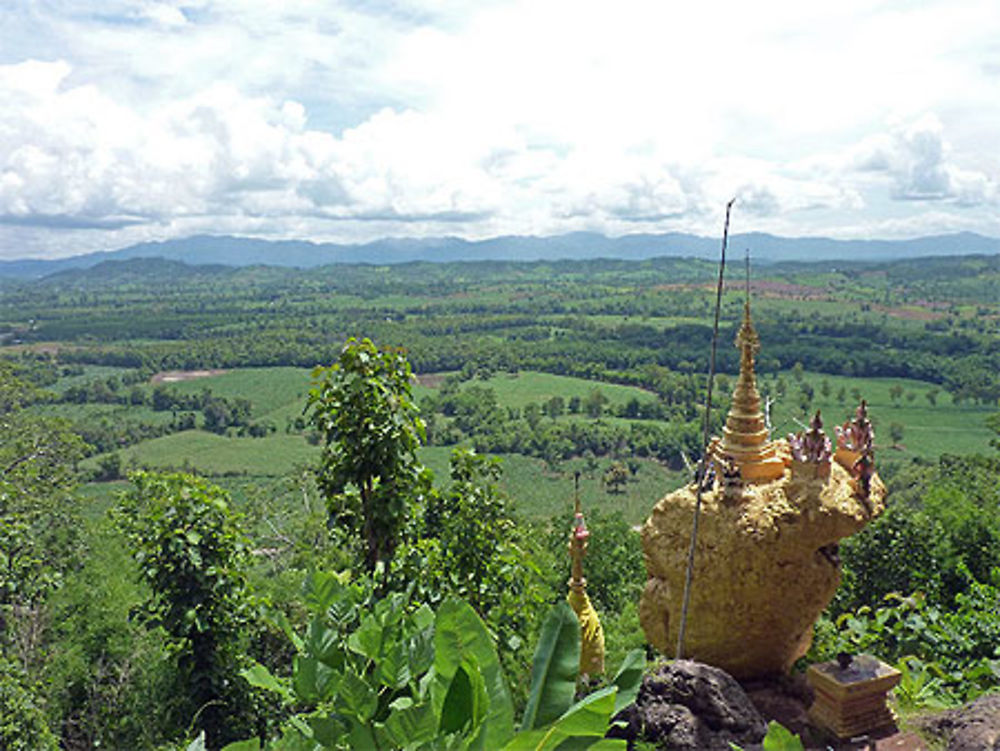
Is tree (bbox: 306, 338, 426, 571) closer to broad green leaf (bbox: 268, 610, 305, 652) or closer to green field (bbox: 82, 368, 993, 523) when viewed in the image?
broad green leaf (bbox: 268, 610, 305, 652)

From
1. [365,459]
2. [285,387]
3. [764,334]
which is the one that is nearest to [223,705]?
[365,459]

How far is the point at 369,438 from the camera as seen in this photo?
7.93 meters

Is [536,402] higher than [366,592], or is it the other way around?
[366,592]

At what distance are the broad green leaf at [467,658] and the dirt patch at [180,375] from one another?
134774mm

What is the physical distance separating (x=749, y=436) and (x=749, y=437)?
0.02 meters

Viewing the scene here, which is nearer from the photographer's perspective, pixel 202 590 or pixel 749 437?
pixel 202 590

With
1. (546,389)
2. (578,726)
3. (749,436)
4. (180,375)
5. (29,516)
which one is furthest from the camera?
(180,375)

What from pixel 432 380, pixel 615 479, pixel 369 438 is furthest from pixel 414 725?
pixel 432 380

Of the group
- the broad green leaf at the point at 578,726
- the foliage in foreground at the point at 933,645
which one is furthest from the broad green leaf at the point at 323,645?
the foliage in foreground at the point at 933,645

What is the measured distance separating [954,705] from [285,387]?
117 m

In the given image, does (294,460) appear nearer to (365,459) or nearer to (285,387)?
(285,387)

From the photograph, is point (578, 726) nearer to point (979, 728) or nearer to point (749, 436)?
point (979, 728)

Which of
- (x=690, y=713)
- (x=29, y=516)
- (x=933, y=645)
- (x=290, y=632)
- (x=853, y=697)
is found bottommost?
(x=29, y=516)

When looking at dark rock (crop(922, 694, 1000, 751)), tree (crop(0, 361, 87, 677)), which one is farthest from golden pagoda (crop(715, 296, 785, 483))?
tree (crop(0, 361, 87, 677))
